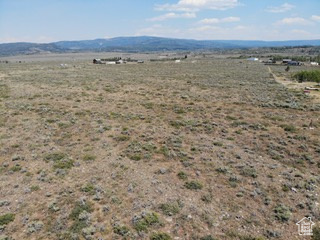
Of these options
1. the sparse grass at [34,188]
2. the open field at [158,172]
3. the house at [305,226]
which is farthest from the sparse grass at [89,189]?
the house at [305,226]

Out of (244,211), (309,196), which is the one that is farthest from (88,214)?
(309,196)

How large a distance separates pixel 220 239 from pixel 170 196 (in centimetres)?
273

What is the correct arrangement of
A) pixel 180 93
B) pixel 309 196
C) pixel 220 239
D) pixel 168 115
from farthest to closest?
1. pixel 180 93
2. pixel 168 115
3. pixel 309 196
4. pixel 220 239

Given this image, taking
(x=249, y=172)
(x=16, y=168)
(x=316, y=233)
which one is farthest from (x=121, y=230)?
(x=16, y=168)

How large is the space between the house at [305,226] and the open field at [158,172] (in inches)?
6.7

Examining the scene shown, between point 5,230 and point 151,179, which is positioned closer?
point 5,230

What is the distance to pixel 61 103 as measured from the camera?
26.2m

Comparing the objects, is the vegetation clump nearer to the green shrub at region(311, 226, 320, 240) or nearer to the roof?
the roof

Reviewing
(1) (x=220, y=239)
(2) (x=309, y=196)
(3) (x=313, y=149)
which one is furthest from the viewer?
(3) (x=313, y=149)

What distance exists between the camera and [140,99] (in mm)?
28531

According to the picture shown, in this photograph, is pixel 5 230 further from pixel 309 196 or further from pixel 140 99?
pixel 140 99

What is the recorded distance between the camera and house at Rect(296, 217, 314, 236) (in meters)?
8.10

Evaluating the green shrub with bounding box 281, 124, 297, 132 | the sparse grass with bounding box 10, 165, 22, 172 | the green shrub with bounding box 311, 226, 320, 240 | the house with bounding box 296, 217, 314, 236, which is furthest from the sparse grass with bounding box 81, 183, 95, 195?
the green shrub with bounding box 281, 124, 297, 132

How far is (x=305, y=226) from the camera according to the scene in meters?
8.31
